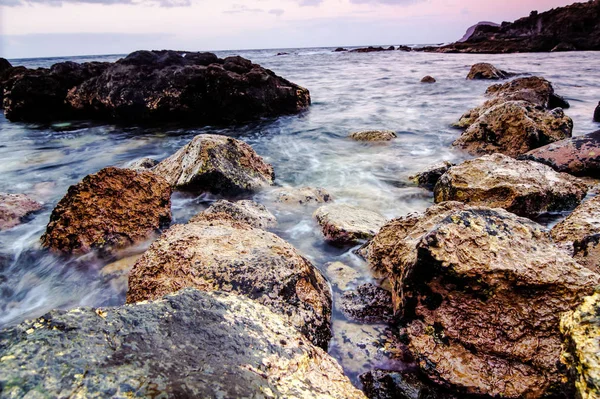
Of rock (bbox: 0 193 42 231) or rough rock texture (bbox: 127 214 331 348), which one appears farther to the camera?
rock (bbox: 0 193 42 231)

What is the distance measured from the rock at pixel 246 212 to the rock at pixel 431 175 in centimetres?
257

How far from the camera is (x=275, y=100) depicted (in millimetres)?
11250

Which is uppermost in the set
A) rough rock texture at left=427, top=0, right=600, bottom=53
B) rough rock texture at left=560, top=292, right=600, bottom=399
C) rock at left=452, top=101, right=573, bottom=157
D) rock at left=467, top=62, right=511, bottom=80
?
rough rock texture at left=427, top=0, right=600, bottom=53

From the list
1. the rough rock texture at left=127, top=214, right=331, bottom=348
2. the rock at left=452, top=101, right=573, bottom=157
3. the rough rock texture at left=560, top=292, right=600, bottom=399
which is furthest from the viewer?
the rock at left=452, top=101, right=573, bottom=157

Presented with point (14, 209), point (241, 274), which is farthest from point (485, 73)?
point (14, 209)

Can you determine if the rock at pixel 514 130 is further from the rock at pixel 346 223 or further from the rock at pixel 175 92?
the rock at pixel 175 92

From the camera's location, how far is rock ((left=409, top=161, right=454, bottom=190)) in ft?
18.4

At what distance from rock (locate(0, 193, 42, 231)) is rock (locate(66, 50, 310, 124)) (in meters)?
5.74

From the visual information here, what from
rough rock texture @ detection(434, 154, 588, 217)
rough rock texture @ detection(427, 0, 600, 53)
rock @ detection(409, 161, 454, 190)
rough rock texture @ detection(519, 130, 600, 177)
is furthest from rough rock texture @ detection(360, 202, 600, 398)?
rough rock texture @ detection(427, 0, 600, 53)

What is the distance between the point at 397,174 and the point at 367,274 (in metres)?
3.44

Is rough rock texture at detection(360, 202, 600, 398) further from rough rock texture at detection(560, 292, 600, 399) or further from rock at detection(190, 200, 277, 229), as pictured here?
rock at detection(190, 200, 277, 229)

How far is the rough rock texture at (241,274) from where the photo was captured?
240 centimetres

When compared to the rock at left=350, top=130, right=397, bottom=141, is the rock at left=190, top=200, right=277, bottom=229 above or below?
below

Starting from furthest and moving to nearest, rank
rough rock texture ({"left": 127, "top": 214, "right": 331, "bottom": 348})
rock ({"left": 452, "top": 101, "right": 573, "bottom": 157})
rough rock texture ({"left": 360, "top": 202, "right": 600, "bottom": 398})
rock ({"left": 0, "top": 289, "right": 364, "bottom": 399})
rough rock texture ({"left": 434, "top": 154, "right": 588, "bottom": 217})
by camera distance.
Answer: rock ({"left": 452, "top": 101, "right": 573, "bottom": 157})
rough rock texture ({"left": 434, "top": 154, "right": 588, "bottom": 217})
rough rock texture ({"left": 127, "top": 214, "right": 331, "bottom": 348})
rough rock texture ({"left": 360, "top": 202, "right": 600, "bottom": 398})
rock ({"left": 0, "top": 289, "right": 364, "bottom": 399})
